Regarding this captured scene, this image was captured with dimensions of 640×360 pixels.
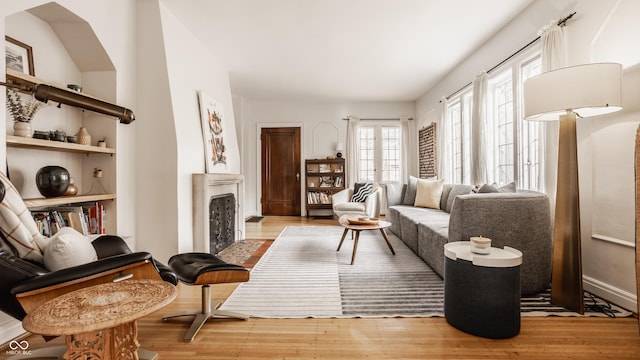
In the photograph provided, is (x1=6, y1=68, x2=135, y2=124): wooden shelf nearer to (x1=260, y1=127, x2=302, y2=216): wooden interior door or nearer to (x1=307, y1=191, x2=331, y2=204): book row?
(x1=260, y1=127, x2=302, y2=216): wooden interior door

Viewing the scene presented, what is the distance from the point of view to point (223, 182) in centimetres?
398

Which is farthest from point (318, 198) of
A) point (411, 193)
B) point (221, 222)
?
point (221, 222)

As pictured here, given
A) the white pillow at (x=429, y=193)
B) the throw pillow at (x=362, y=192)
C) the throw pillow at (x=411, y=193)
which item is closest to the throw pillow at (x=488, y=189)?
the white pillow at (x=429, y=193)

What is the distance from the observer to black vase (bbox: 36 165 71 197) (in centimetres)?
214

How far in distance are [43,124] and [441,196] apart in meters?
4.63

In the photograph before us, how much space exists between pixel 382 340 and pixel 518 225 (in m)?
1.38

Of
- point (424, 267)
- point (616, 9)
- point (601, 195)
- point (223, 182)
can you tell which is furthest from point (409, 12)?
point (223, 182)

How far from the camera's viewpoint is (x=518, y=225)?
7.57 ft

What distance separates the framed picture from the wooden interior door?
16.1 feet

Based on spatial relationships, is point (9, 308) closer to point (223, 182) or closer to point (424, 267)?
point (223, 182)

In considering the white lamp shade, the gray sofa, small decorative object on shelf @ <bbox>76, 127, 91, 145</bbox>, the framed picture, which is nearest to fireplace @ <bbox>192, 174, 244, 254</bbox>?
small decorative object on shelf @ <bbox>76, 127, 91, 145</bbox>

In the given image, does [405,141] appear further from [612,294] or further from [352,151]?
[612,294]

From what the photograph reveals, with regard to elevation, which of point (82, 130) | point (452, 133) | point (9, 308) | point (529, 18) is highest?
point (529, 18)

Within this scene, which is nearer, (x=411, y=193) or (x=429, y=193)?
(x=429, y=193)
